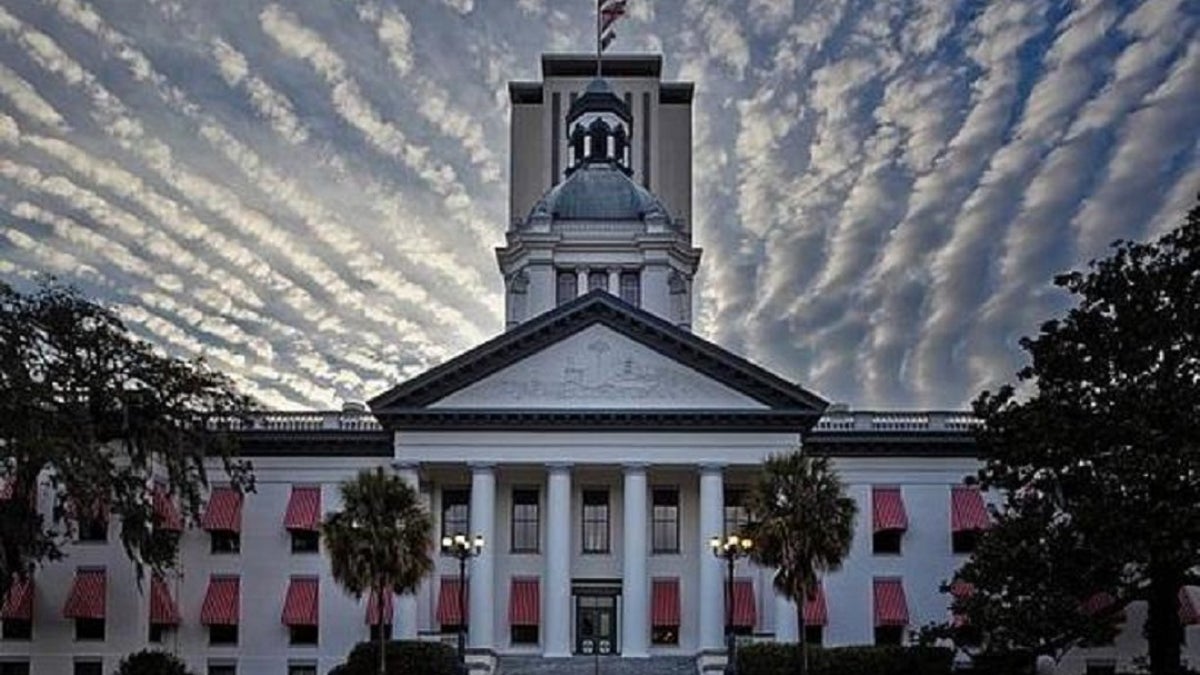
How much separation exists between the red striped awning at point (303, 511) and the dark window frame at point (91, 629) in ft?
23.5

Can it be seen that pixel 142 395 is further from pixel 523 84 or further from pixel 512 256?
pixel 523 84

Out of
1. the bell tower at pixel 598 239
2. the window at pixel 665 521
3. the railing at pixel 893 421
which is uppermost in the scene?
the bell tower at pixel 598 239

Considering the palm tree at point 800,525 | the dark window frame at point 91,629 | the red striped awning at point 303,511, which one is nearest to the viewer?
the palm tree at point 800,525

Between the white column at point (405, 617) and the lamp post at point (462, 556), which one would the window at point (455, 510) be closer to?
the white column at point (405, 617)

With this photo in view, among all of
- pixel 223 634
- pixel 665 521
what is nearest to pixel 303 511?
pixel 223 634

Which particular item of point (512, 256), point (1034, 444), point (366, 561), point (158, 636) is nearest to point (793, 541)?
point (1034, 444)

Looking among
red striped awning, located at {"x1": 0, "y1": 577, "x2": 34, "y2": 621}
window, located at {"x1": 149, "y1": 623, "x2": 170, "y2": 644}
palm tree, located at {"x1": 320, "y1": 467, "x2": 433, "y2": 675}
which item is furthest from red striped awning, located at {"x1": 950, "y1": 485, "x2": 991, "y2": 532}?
red striped awning, located at {"x1": 0, "y1": 577, "x2": 34, "y2": 621}

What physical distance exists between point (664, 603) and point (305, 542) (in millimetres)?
13135

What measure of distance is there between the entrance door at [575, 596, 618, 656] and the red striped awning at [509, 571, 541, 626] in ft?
5.43

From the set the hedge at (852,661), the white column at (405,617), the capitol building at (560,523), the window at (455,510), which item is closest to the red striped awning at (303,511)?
the capitol building at (560,523)

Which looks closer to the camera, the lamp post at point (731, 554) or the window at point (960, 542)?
the lamp post at point (731, 554)

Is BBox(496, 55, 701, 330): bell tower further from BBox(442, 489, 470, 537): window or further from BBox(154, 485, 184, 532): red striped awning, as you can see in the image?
BBox(154, 485, 184, 532): red striped awning

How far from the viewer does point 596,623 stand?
6081 cm

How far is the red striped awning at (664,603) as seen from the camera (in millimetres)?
59625
